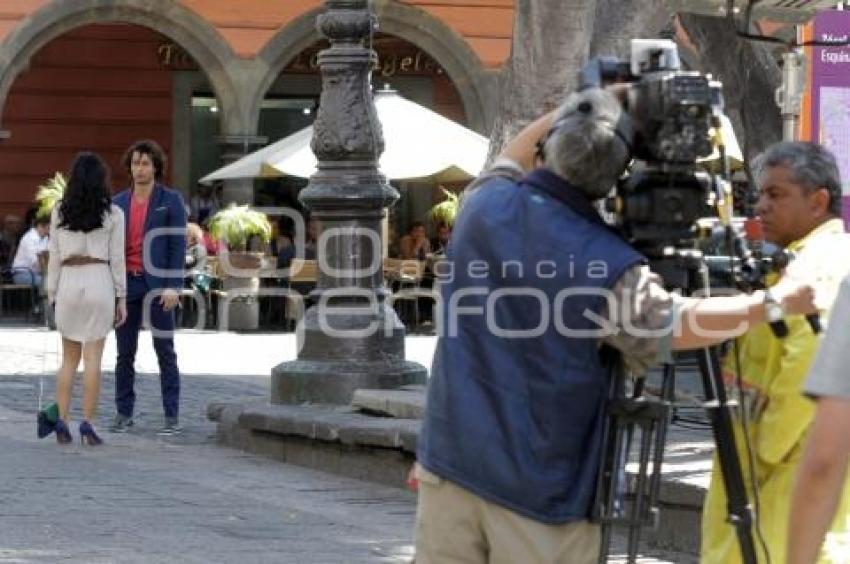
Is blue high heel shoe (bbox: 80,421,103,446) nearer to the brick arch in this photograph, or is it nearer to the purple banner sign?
the purple banner sign

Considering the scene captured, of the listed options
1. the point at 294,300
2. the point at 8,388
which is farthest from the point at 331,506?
the point at 294,300

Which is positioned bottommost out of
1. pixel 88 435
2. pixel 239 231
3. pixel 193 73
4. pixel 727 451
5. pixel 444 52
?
pixel 88 435

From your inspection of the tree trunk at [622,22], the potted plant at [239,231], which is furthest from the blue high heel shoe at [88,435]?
the potted plant at [239,231]

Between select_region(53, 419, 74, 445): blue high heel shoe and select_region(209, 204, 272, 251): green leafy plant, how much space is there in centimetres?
1329

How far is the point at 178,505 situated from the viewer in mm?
9930

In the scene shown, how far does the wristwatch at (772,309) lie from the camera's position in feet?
15.3

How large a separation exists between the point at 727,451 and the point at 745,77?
7.67 meters

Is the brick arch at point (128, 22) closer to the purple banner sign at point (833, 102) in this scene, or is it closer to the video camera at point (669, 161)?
the purple banner sign at point (833, 102)

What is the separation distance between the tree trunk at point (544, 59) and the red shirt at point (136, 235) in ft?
10.9

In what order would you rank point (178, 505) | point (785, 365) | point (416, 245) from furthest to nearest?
point (416, 245) → point (178, 505) → point (785, 365)

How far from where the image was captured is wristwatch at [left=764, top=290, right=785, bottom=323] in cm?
465

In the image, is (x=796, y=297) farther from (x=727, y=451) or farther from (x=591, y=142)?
(x=591, y=142)

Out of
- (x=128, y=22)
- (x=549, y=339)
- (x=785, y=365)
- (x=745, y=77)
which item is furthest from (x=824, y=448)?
(x=128, y=22)

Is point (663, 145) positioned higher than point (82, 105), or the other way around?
point (82, 105)
